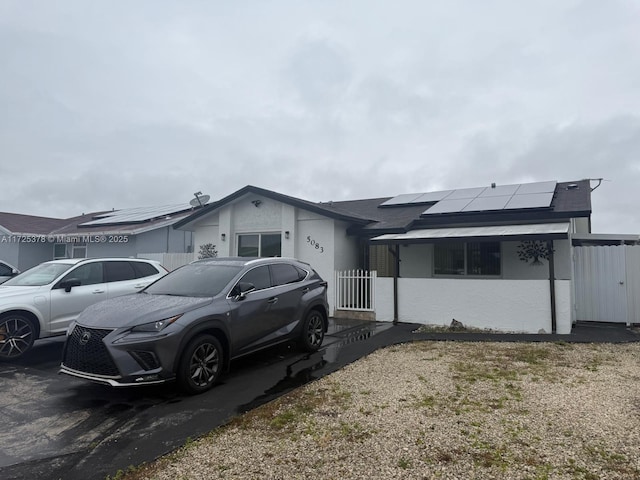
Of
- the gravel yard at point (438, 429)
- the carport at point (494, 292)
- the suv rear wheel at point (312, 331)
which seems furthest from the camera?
the carport at point (494, 292)

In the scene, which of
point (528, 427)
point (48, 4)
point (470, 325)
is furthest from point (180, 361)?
point (48, 4)

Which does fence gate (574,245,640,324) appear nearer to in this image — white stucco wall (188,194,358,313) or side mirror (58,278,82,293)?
white stucco wall (188,194,358,313)

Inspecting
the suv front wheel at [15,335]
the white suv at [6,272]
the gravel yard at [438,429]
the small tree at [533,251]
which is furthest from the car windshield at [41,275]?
the small tree at [533,251]

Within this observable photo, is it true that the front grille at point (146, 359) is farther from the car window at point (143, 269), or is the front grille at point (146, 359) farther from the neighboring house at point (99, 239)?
the neighboring house at point (99, 239)

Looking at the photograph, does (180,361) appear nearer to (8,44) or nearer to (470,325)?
(470,325)

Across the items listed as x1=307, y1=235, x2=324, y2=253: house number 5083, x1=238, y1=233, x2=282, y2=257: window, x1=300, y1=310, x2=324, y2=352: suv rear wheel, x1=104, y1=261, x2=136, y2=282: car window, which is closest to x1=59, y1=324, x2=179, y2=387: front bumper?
x1=300, y1=310, x2=324, y2=352: suv rear wheel

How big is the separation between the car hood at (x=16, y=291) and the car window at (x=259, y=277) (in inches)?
156

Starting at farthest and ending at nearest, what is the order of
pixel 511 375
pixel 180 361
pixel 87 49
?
pixel 87 49 < pixel 511 375 < pixel 180 361

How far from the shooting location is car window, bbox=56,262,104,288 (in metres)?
7.86

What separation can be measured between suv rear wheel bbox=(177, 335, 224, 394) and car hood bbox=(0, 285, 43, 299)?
4.02m

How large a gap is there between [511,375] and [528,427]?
2020mm

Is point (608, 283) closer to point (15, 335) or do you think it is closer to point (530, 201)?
point (530, 201)

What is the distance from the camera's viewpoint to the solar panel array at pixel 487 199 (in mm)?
11469

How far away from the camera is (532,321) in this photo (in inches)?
364
